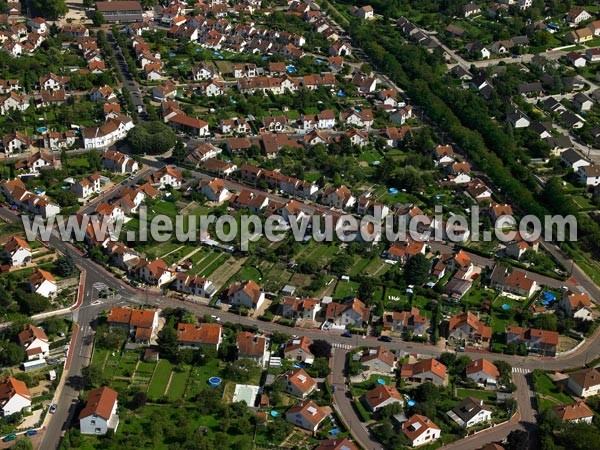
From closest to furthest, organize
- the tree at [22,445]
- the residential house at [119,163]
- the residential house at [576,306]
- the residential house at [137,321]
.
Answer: the tree at [22,445] < the residential house at [137,321] < the residential house at [576,306] < the residential house at [119,163]

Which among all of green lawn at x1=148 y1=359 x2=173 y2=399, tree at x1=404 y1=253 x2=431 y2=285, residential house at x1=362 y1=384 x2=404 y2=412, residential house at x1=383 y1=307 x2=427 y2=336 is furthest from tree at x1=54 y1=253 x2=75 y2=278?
tree at x1=404 y1=253 x2=431 y2=285

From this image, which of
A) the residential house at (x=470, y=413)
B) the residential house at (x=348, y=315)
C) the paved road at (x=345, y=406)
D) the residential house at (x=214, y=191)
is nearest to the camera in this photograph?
the paved road at (x=345, y=406)

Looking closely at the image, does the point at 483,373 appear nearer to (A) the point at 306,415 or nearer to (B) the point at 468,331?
(B) the point at 468,331

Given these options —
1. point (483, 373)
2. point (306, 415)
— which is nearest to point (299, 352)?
point (306, 415)

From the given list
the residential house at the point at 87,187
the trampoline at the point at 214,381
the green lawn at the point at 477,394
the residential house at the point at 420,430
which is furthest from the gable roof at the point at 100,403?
the residential house at the point at 87,187

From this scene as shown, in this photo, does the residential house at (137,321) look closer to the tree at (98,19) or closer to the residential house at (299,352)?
the residential house at (299,352)

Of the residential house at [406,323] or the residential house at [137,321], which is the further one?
the residential house at [406,323]
